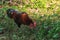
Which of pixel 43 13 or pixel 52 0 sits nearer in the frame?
pixel 43 13

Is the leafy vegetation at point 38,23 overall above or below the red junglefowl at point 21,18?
below

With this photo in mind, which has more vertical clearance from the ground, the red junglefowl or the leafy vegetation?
the red junglefowl

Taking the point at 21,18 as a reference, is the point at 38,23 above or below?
below

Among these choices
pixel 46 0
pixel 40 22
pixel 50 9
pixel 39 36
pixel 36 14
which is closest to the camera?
pixel 39 36

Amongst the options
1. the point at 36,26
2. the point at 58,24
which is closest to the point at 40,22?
the point at 36,26

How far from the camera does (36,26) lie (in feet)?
26.0

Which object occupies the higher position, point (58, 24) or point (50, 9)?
point (58, 24)

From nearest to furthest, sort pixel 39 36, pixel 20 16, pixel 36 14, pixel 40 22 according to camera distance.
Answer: pixel 39 36 → pixel 20 16 → pixel 40 22 → pixel 36 14

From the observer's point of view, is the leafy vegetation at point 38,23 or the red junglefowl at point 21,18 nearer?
the leafy vegetation at point 38,23

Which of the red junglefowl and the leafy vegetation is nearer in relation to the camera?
the leafy vegetation

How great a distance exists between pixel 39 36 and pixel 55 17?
1.82 metres

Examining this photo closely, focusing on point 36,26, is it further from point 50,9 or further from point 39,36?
point 50,9

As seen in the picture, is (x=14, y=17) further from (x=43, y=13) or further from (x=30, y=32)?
(x=43, y=13)

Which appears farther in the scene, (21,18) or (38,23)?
(38,23)
